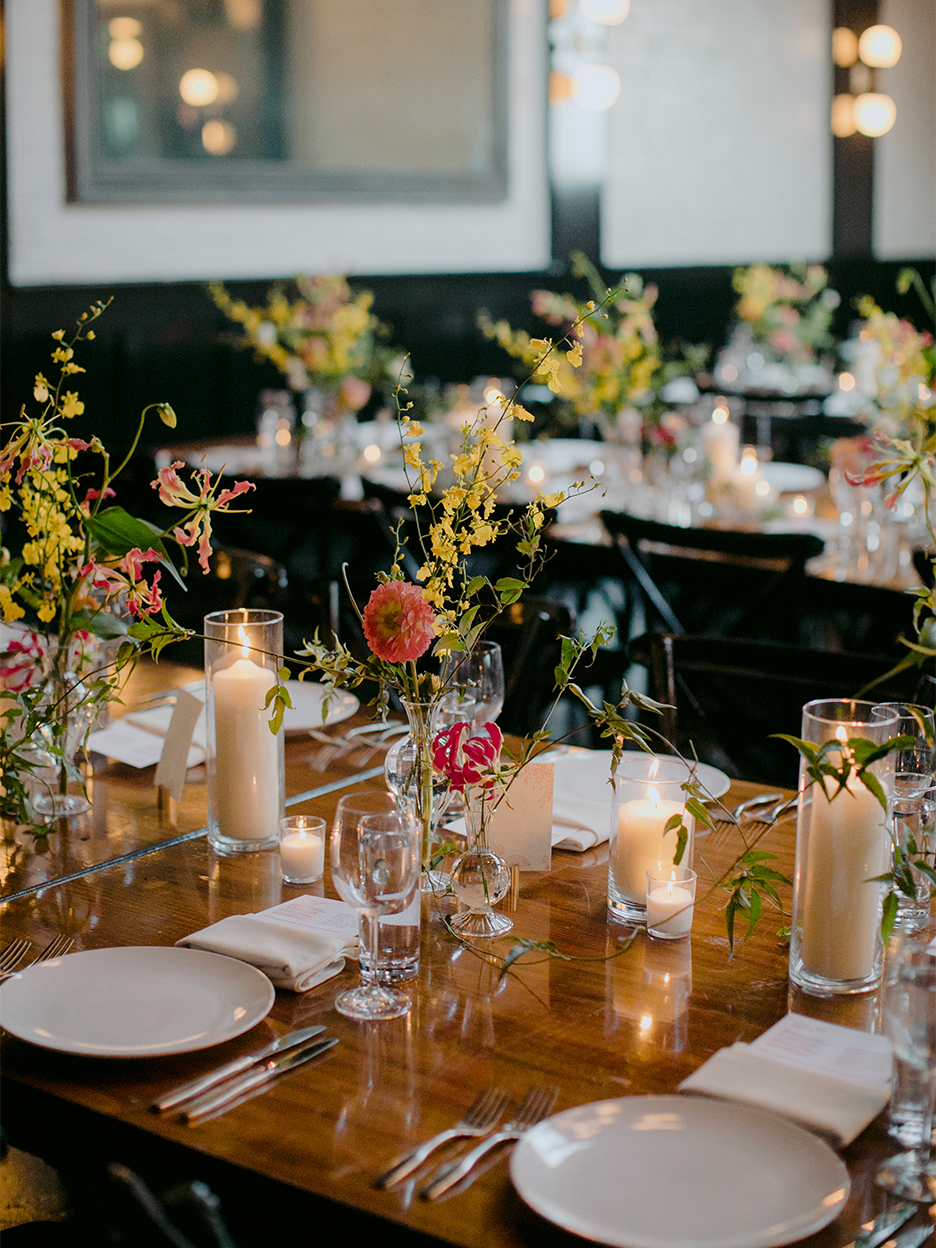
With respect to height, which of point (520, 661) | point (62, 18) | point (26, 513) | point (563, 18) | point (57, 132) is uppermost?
point (563, 18)

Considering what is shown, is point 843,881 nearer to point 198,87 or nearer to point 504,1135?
point 504,1135

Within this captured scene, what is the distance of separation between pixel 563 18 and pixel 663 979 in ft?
23.3

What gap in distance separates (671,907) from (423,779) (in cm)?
28

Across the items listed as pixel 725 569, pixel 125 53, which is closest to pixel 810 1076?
pixel 725 569

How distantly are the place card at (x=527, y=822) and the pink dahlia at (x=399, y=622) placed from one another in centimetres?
26

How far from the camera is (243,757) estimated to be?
1.65m

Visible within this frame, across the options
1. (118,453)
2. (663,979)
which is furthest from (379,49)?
(663,979)

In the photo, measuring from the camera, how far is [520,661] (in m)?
2.39

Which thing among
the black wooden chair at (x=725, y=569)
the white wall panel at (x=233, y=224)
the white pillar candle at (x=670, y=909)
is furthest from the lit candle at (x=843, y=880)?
the white wall panel at (x=233, y=224)

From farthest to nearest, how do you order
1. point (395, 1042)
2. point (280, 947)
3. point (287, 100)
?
point (287, 100), point (280, 947), point (395, 1042)

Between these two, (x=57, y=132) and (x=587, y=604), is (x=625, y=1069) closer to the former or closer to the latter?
(x=587, y=604)

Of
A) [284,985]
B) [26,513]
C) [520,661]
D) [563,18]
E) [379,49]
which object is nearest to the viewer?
[284,985]

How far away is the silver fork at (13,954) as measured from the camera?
136 cm

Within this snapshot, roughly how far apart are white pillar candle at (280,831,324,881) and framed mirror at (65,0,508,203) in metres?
4.29
